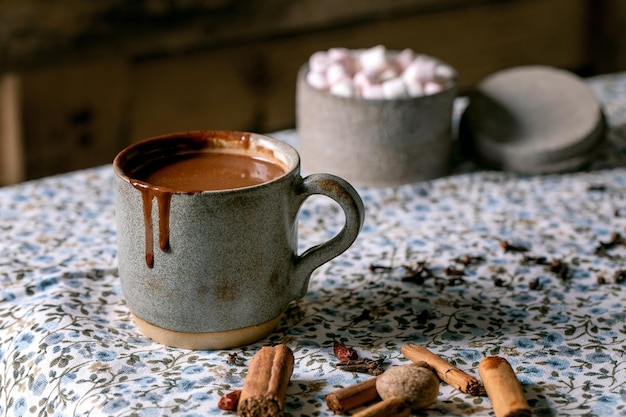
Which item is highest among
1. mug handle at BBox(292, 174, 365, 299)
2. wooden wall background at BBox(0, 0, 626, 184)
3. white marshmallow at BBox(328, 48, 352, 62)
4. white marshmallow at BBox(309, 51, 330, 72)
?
white marshmallow at BBox(328, 48, 352, 62)

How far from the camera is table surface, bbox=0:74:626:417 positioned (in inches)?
27.5

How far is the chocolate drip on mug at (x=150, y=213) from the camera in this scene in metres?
0.69

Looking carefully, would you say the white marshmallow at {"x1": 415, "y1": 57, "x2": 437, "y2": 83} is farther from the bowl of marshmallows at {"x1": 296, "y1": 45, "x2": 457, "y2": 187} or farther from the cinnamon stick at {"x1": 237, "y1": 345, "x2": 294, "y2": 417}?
the cinnamon stick at {"x1": 237, "y1": 345, "x2": 294, "y2": 417}

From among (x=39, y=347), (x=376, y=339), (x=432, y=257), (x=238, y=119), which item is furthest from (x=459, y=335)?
(x=238, y=119)

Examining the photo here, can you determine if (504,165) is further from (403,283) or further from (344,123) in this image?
(403,283)

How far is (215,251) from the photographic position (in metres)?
0.71

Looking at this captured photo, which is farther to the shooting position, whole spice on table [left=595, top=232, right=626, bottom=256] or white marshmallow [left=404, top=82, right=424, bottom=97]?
white marshmallow [left=404, top=82, right=424, bottom=97]

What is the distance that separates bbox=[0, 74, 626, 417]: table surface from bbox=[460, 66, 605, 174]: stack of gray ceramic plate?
4 centimetres

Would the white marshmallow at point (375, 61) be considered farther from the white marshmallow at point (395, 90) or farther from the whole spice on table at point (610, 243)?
the whole spice on table at point (610, 243)

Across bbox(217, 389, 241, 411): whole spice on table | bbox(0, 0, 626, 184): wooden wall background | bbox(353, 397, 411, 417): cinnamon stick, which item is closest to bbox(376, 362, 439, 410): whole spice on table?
bbox(353, 397, 411, 417): cinnamon stick

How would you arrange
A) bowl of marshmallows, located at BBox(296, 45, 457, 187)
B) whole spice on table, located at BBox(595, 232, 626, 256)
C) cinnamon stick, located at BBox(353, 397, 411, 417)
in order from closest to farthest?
cinnamon stick, located at BBox(353, 397, 411, 417) < whole spice on table, located at BBox(595, 232, 626, 256) < bowl of marshmallows, located at BBox(296, 45, 457, 187)

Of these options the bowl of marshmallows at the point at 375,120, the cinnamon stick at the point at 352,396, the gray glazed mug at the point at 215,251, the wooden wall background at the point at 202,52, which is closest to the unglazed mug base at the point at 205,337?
the gray glazed mug at the point at 215,251

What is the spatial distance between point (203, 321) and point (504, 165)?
2.09 ft

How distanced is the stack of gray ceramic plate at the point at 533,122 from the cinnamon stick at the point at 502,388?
1.86 ft
